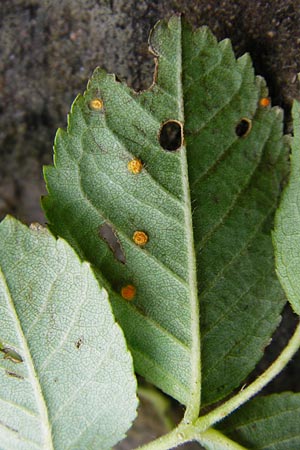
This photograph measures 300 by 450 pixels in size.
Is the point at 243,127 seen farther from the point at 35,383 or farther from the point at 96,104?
the point at 35,383

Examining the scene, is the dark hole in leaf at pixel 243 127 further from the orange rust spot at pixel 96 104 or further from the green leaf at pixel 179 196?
the orange rust spot at pixel 96 104

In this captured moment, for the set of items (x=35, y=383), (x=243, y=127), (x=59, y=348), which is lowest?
(x=35, y=383)

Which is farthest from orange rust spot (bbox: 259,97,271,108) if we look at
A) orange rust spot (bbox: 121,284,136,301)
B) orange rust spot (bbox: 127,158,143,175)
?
orange rust spot (bbox: 121,284,136,301)

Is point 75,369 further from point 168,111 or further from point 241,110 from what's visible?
point 241,110

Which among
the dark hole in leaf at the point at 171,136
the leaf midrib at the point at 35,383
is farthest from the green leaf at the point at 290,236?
the leaf midrib at the point at 35,383

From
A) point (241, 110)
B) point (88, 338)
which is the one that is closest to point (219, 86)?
point (241, 110)

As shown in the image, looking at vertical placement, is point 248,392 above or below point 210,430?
above

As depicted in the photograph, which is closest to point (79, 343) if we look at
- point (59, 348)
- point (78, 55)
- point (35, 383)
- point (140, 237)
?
point (59, 348)
